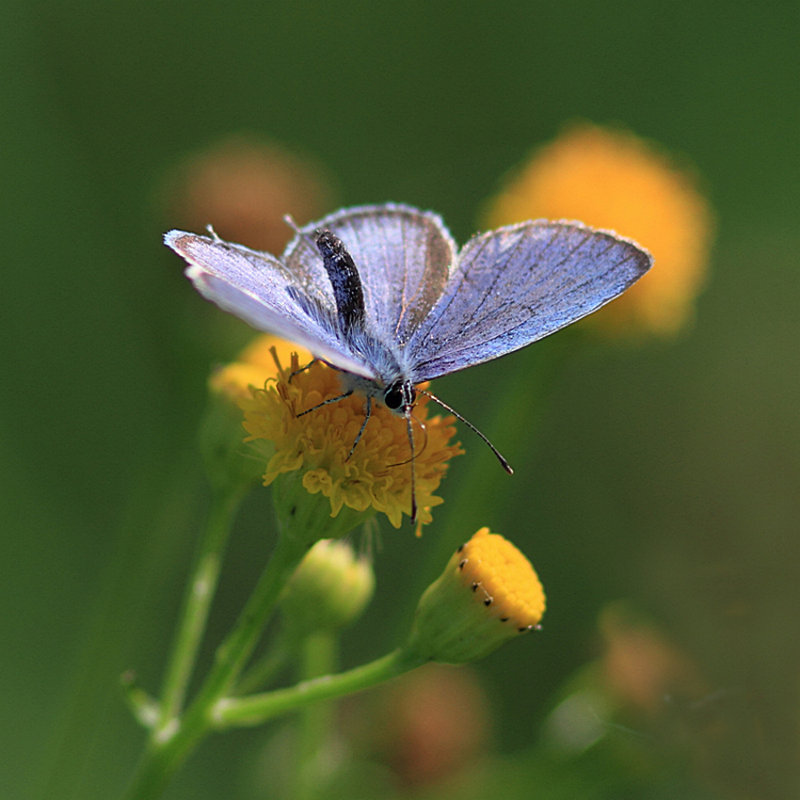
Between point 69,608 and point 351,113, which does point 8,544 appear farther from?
point 351,113

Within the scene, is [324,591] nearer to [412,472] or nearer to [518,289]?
[412,472]

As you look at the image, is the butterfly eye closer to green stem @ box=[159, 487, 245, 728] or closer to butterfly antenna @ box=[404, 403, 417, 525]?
butterfly antenna @ box=[404, 403, 417, 525]

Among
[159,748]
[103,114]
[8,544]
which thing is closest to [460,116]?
[103,114]

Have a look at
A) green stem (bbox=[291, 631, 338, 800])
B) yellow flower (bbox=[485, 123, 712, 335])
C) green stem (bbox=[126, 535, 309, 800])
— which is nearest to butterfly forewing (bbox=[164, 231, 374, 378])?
green stem (bbox=[126, 535, 309, 800])

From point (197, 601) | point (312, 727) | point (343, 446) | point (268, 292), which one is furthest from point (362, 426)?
point (312, 727)

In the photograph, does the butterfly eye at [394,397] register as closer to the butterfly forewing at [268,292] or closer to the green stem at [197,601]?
the butterfly forewing at [268,292]

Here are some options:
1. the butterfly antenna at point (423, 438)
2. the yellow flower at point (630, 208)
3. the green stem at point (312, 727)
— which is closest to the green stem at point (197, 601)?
the green stem at point (312, 727)
